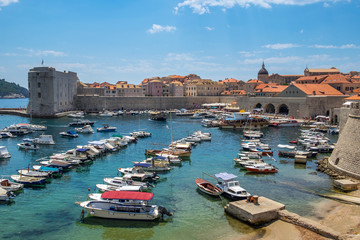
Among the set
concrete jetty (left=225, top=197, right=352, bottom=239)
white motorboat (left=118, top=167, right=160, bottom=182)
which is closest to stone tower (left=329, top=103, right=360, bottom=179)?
concrete jetty (left=225, top=197, right=352, bottom=239)

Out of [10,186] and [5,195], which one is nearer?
[5,195]

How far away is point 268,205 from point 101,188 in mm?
11540

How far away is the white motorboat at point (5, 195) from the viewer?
67.7 feet

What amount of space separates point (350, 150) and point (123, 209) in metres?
18.1

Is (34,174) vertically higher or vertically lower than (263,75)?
lower

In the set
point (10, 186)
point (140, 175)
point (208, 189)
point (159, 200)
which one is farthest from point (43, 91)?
point (208, 189)

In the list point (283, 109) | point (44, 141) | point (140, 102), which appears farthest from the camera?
point (140, 102)

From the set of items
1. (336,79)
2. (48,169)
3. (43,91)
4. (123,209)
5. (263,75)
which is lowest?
(123,209)

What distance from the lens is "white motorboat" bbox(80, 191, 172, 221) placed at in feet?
59.2

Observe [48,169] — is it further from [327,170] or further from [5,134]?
[5,134]

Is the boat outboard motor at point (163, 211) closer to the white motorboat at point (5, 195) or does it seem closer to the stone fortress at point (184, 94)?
the white motorboat at point (5, 195)

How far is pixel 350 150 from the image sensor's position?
24.7 metres

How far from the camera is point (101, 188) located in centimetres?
2247

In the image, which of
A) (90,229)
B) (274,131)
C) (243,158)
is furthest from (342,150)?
(274,131)
